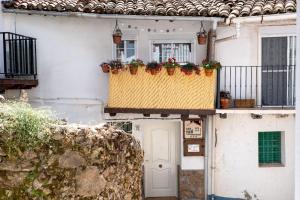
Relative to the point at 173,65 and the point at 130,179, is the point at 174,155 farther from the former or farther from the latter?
the point at 130,179

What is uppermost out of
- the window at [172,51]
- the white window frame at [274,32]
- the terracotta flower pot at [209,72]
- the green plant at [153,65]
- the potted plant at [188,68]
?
the white window frame at [274,32]

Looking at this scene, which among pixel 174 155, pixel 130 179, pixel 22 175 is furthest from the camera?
pixel 174 155

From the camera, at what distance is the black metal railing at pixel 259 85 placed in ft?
45.6

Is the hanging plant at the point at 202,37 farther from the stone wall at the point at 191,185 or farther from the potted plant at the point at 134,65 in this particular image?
the stone wall at the point at 191,185

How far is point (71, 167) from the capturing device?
644 cm

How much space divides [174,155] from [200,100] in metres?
2.55

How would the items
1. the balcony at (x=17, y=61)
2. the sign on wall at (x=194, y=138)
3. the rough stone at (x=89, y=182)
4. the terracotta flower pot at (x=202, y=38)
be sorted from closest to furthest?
the rough stone at (x=89, y=182) → the balcony at (x=17, y=61) → the terracotta flower pot at (x=202, y=38) → the sign on wall at (x=194, y=138)

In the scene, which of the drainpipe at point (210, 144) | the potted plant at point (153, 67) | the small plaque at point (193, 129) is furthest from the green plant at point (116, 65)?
the small plaque at point (193, 129)

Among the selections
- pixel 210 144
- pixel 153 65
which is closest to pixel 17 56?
pixel 153 65

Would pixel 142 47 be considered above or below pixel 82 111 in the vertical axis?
above

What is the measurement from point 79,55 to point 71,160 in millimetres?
7894

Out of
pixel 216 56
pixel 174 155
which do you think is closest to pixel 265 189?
pixel 174 155

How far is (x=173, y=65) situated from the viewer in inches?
506

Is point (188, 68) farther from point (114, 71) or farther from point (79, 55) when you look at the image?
point (79, 55)
